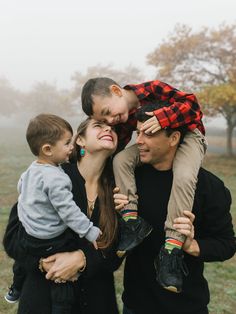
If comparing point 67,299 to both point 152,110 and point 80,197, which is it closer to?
point 80,197

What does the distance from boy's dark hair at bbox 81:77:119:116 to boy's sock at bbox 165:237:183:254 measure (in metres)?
1.19

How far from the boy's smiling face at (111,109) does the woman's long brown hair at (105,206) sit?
0.36 feet

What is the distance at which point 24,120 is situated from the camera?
94.1 m

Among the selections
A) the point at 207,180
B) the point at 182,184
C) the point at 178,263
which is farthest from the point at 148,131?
the point at 178,263

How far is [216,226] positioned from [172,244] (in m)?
0.35

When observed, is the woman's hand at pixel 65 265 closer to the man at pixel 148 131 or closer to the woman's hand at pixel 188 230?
the man at pixel 148 131

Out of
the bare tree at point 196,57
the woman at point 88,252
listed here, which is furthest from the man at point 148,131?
the bare tree at point 196,57

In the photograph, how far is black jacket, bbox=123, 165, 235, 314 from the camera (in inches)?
98.3

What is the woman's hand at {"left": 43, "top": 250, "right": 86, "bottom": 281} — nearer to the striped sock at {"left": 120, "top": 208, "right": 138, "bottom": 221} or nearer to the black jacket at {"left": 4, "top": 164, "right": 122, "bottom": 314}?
the black jacket at {"left": 4, "top": 164, "right": 122, "bottom": 314}

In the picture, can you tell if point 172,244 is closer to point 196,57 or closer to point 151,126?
point 151,126

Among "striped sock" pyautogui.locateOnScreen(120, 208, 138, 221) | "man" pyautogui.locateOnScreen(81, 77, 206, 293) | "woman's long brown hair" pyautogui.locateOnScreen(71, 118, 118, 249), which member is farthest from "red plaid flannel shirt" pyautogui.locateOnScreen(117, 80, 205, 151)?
"striped sock" pyautogui.locateOnScreen(120, 208, 138, 221)

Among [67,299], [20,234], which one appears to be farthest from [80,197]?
[67,299]

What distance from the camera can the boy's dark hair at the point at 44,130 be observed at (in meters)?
2.47

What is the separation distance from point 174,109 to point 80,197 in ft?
3.13
